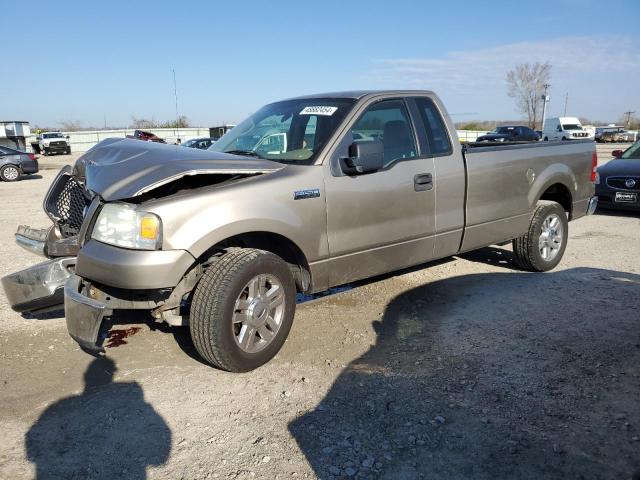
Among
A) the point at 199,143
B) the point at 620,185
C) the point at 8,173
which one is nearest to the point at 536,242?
the point at 620,185

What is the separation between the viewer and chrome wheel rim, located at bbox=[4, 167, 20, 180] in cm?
1858

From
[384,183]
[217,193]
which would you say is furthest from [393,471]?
[384,183]

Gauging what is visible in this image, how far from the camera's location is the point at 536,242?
5.66 metres

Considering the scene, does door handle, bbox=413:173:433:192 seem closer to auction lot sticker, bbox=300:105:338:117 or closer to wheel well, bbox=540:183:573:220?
auction lot sticker, bbox=300:105:338:117

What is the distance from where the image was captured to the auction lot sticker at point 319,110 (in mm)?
4266

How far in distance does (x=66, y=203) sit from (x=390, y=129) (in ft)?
9.57

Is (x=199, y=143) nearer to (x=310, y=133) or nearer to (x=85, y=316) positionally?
(x=310, y=133)

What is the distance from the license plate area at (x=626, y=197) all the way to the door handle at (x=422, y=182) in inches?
256

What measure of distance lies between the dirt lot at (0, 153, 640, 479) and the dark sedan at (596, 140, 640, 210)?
196 inches

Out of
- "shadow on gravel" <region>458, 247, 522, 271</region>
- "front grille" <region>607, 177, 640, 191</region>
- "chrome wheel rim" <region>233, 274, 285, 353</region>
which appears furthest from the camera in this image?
"front grille" <region>607, 177, 640, 191</region>

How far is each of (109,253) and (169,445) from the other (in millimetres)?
1216

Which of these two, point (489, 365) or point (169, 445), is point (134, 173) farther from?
point (489, 365)

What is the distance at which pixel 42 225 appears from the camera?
351 inches

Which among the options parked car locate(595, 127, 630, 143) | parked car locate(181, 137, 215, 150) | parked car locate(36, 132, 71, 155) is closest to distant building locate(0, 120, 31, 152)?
parked car locate(36, 132, 71, 155)
